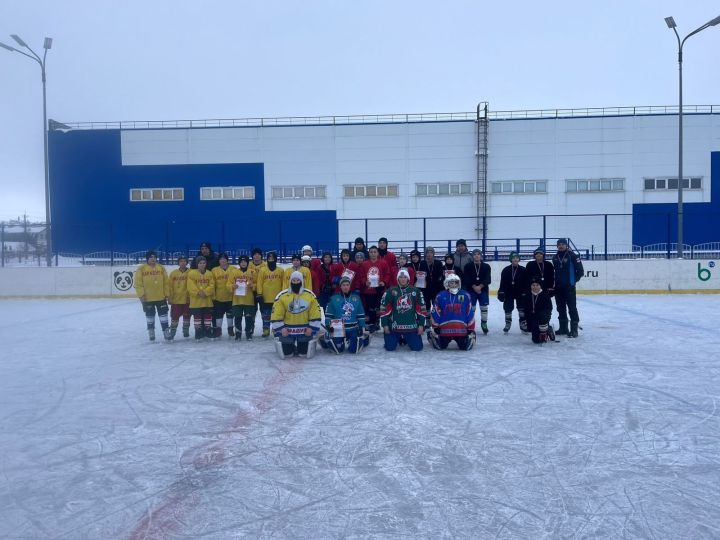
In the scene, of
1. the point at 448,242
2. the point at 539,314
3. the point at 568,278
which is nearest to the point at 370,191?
the point at 448,242

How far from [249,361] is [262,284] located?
2.14 m

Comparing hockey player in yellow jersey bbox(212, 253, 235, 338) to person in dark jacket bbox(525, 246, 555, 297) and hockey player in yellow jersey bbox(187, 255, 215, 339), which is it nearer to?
hockey player in yellow jersey bbox(187, 255, 215, 339)

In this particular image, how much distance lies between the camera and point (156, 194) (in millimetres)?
30188

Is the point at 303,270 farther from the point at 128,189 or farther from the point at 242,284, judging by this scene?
the point at 128,189

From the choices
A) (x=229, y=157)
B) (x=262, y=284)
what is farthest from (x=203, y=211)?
(x=262, y=284)

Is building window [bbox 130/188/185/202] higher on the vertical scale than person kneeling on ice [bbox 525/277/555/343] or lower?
higher

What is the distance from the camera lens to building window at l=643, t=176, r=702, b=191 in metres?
28.6

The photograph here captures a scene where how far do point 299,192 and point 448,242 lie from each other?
39.0ft

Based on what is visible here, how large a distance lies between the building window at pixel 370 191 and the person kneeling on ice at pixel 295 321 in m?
21.1

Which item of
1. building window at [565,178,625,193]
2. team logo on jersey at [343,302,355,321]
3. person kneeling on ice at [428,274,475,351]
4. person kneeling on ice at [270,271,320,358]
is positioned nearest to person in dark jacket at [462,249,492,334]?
person kneeling on ice at [428,274,475,351]

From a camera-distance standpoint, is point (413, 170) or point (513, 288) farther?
point (413, 170)

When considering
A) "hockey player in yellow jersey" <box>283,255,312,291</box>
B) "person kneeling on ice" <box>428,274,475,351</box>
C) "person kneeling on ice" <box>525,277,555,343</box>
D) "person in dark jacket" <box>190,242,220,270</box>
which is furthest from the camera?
"person in dark jacket" <box>190,242,220,270</box>

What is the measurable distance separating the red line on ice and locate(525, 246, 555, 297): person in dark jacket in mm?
4418

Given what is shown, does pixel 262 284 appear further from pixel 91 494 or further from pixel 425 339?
pixel 91 494
